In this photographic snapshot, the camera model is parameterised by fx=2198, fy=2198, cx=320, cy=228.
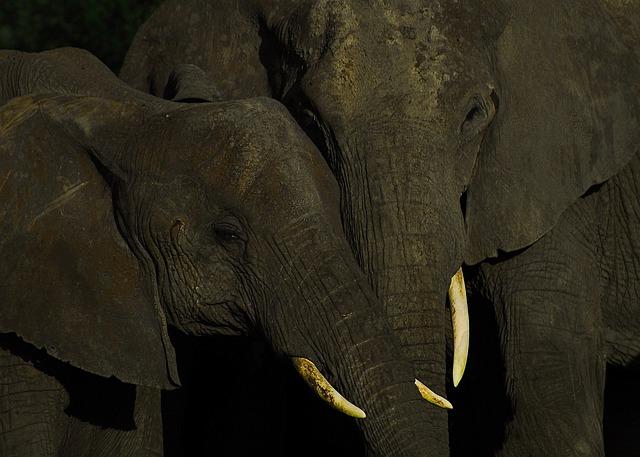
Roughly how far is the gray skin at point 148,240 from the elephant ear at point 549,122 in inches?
37.7

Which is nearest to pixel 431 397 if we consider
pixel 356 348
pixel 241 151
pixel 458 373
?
pixel 356 348

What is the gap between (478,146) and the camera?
255 inches

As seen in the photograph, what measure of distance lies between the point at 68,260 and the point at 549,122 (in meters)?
1.77

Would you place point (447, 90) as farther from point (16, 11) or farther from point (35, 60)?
point (16, 11)

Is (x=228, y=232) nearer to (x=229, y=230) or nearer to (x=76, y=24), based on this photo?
(x=229, y=230)

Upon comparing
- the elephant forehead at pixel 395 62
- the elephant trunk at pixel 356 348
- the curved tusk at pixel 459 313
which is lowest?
the curved tusk at pixel 459 313

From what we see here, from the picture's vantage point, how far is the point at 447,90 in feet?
20.5

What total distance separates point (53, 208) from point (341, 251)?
77 centimetres

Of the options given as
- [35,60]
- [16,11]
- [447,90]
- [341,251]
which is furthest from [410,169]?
[16,11]

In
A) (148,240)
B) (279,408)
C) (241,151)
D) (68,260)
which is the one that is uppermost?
(241,151)

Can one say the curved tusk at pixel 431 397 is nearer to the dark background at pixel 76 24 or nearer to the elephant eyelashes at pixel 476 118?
the elephant eyelashes at pixel 476 118

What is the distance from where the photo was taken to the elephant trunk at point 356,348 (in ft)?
17.4

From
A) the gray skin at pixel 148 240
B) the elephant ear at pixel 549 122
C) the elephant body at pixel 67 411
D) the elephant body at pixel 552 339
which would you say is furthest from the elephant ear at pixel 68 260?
the elephant body at pixel 552 339

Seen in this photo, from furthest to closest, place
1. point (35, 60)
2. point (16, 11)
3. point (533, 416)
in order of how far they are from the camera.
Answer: point (16, 11)
point (533, 416)
point (35, 60)
